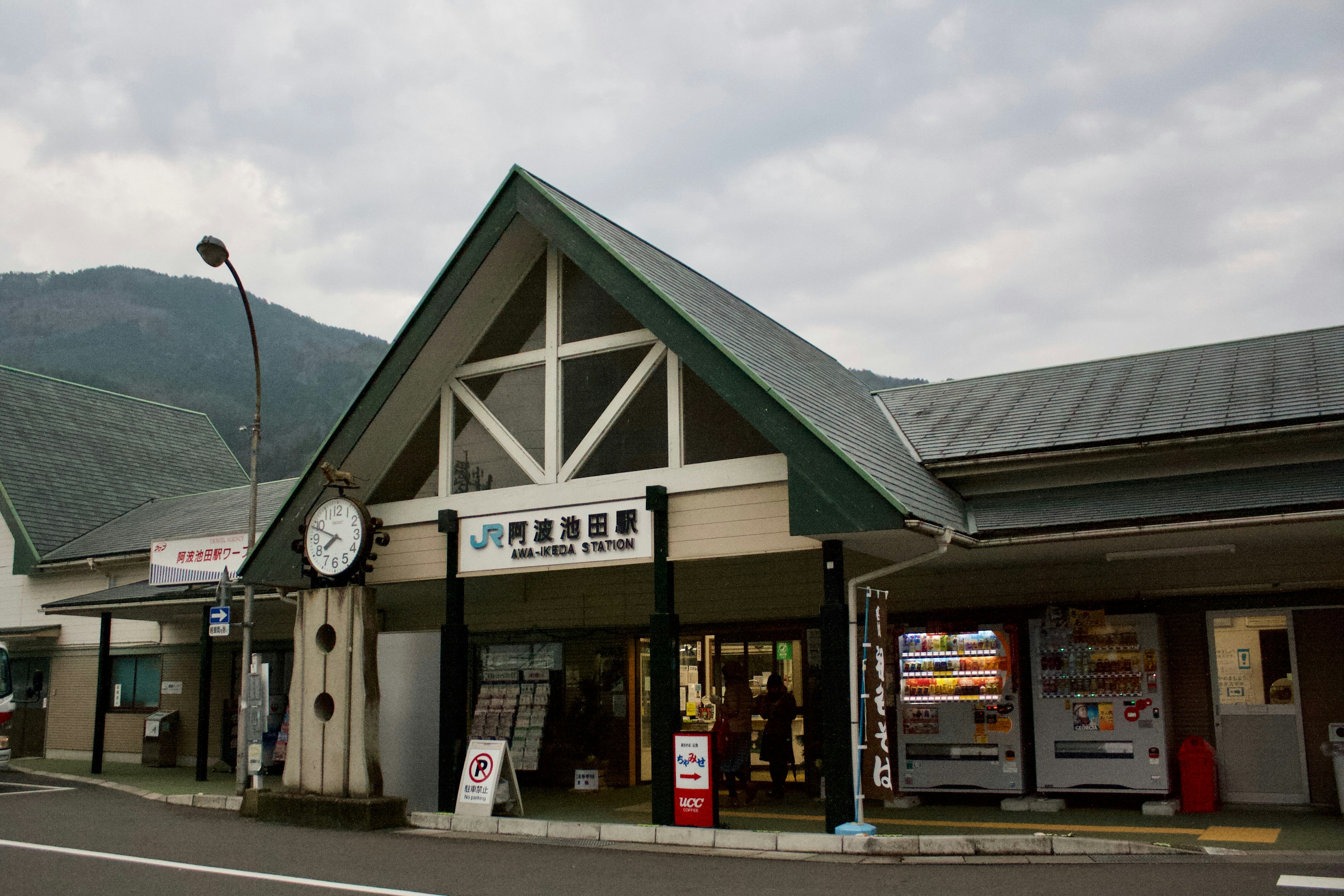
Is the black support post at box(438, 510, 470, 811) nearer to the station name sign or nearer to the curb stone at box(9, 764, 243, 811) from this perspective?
the station name sign

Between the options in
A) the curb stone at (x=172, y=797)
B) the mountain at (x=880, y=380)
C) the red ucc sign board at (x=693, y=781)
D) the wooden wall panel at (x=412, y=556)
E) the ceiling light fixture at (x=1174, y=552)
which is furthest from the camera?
the mountain at (x=880, y=380)

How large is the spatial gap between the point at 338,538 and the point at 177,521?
13.8 m

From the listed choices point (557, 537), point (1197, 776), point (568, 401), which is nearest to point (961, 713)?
point (1197, 776)

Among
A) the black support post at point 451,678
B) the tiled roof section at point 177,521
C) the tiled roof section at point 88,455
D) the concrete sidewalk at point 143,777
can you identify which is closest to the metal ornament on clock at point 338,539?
the black support post at point 451,678

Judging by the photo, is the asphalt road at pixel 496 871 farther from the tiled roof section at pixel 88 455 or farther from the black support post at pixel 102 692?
the tiled roof section at pixel 88 455

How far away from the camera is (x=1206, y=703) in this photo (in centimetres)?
1270

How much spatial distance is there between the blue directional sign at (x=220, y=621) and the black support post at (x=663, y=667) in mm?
7369

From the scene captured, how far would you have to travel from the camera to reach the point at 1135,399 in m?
13.3

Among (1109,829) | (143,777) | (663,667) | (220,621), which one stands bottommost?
(143,777)

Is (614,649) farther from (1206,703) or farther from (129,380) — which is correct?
(129,380)

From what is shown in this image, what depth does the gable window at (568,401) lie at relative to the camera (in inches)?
476

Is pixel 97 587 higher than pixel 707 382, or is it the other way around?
pixel 707 382

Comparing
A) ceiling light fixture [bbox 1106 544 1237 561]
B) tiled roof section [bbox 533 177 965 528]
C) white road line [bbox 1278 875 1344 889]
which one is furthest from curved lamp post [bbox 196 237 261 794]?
white road line [bbox 1278 875 1344 889]

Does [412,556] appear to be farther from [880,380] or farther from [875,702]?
[880,380]
